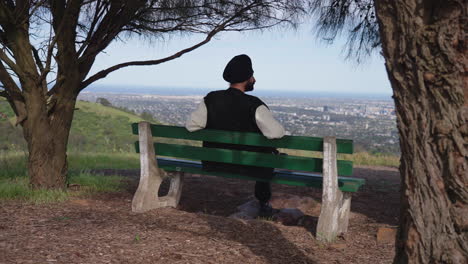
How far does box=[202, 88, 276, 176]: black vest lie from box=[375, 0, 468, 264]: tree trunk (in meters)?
2.48

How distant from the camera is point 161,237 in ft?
13.9

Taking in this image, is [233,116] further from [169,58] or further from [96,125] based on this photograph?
[96,125]

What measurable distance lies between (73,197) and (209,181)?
7.89ft

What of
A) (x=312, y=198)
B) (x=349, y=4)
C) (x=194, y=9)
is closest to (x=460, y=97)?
(x=312, y=198)

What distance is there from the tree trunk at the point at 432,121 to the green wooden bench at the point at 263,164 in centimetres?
188

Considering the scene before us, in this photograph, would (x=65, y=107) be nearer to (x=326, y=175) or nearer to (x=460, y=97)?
(x=326, y=175)

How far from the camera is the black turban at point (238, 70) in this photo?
5086 mm

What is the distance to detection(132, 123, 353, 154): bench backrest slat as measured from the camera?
4465 millimetres

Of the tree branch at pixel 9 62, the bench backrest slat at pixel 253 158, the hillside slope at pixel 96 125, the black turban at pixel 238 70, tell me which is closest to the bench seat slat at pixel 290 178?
the bench backrest slat at pixel 253 158

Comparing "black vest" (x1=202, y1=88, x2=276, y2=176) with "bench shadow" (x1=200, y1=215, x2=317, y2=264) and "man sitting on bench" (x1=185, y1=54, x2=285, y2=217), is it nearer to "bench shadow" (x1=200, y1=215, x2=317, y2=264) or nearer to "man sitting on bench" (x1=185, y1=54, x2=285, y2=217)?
"man sitting on bench" (x1=185, y1=54, x2=285, y2=217)

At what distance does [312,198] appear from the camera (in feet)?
21.4

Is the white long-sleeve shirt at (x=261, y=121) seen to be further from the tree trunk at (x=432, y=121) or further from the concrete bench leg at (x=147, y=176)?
the tree trunk at (x=432, y=121)

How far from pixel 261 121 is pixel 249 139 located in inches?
6.8

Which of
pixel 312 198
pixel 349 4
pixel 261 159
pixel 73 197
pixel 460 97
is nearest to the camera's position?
pixel 460 97
